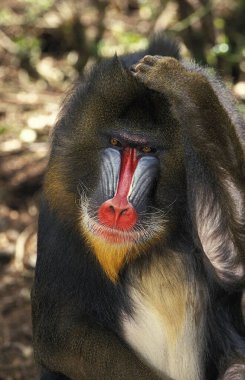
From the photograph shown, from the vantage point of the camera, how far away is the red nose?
3.65 m

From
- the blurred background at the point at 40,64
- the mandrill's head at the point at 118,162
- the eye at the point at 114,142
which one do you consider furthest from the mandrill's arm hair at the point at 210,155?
the blurred background at the point at 40,64

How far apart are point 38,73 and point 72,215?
4382 mm

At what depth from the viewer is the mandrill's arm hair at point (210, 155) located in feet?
11.4

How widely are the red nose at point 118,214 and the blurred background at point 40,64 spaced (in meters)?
1.91

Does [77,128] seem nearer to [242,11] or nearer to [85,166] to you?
[85,166]

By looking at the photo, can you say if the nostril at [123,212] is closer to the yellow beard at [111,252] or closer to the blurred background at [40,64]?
the yellow beard at [111,252]

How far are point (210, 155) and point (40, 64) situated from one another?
4829 mm

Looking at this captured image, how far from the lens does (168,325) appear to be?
415 cm

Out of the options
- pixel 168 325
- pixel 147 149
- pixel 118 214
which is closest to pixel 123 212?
pixel 118 214

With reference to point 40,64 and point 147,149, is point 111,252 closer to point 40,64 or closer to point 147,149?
point 147,149

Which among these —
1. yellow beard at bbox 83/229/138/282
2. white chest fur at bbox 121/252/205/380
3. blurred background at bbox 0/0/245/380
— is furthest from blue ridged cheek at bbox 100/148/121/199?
blurred background at bbox 0/0/245/380

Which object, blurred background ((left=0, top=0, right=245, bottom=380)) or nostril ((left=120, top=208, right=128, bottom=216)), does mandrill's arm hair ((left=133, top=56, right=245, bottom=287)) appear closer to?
nostril ((left=120, top=208, right=128, bottom=216))

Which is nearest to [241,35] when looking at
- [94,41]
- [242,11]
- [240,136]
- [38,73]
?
[242,11]

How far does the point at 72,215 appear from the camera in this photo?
3.97 metres
